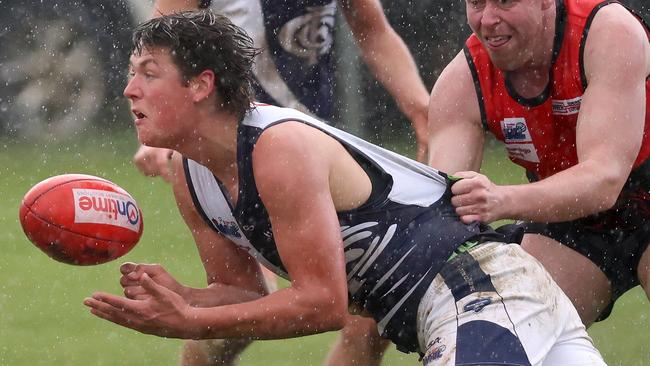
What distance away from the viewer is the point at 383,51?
606 centimetres

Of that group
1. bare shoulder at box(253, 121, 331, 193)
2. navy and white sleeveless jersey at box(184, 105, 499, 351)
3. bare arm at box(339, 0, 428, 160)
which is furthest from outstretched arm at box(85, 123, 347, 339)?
bare arm at box(339, 0, 428, 160)

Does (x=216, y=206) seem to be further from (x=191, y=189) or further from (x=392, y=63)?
(x=392, y=63)

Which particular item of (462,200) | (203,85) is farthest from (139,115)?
(462,200)

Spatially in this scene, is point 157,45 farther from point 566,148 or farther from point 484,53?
point 566,148

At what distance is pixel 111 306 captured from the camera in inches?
148

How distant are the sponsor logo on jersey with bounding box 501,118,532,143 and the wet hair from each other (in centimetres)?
105

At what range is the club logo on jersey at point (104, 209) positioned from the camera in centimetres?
416

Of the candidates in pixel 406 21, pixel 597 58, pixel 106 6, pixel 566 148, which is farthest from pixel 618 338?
pixel 106 6

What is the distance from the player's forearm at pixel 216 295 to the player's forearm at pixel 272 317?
350 mm

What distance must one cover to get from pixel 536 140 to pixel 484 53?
1.18ft

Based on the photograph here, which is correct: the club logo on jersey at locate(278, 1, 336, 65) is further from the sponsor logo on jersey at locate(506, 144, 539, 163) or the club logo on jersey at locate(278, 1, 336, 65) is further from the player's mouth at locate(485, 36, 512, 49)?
the player's mouth at locate(485, 36, 512, 49)

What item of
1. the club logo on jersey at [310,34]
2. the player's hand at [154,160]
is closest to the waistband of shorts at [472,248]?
the player's hand at [154,160]

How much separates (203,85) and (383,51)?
7.04 feet

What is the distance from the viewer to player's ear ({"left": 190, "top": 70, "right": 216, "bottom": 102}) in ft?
13.2
